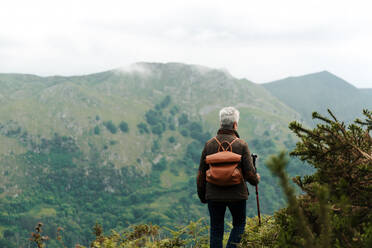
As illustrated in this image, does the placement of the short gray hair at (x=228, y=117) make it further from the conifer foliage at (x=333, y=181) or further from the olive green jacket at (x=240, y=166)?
the conifer foliage at (x=333, y=181)

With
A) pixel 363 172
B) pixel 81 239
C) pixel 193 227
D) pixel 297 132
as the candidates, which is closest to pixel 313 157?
pixel 297 132

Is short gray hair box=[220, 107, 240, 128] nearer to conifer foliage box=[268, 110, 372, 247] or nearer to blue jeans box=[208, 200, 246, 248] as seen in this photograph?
blue jeans box=[208, 200, 246, 248]

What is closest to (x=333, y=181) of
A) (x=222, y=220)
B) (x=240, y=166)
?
(x=240, y=166)

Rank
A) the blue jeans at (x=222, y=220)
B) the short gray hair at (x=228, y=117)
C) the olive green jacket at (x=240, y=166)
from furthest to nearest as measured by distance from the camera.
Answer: the short gray hair at (x=228, y=117), the blue jeans at (x=222, y=220), the olive green jacket at (x=240, y=166)

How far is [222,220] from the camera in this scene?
532 centimetres

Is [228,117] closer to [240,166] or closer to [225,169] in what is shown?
[240,166]

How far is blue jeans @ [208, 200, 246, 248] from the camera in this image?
5.11 metres

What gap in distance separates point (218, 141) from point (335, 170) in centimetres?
241

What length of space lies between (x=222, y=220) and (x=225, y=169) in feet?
3.43

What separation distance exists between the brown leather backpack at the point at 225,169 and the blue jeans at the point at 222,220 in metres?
0.45

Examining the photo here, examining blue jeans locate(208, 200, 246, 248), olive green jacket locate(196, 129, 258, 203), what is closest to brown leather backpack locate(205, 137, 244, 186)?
olive green jacket locate(196, 129, 258, 203)

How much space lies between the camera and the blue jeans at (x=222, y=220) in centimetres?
511

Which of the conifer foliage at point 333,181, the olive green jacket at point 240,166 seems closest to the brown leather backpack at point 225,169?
the olive green jacket at point 240,166

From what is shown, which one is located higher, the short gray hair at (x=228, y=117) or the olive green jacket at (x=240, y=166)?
the short gray hair at (x=228, y=117)
